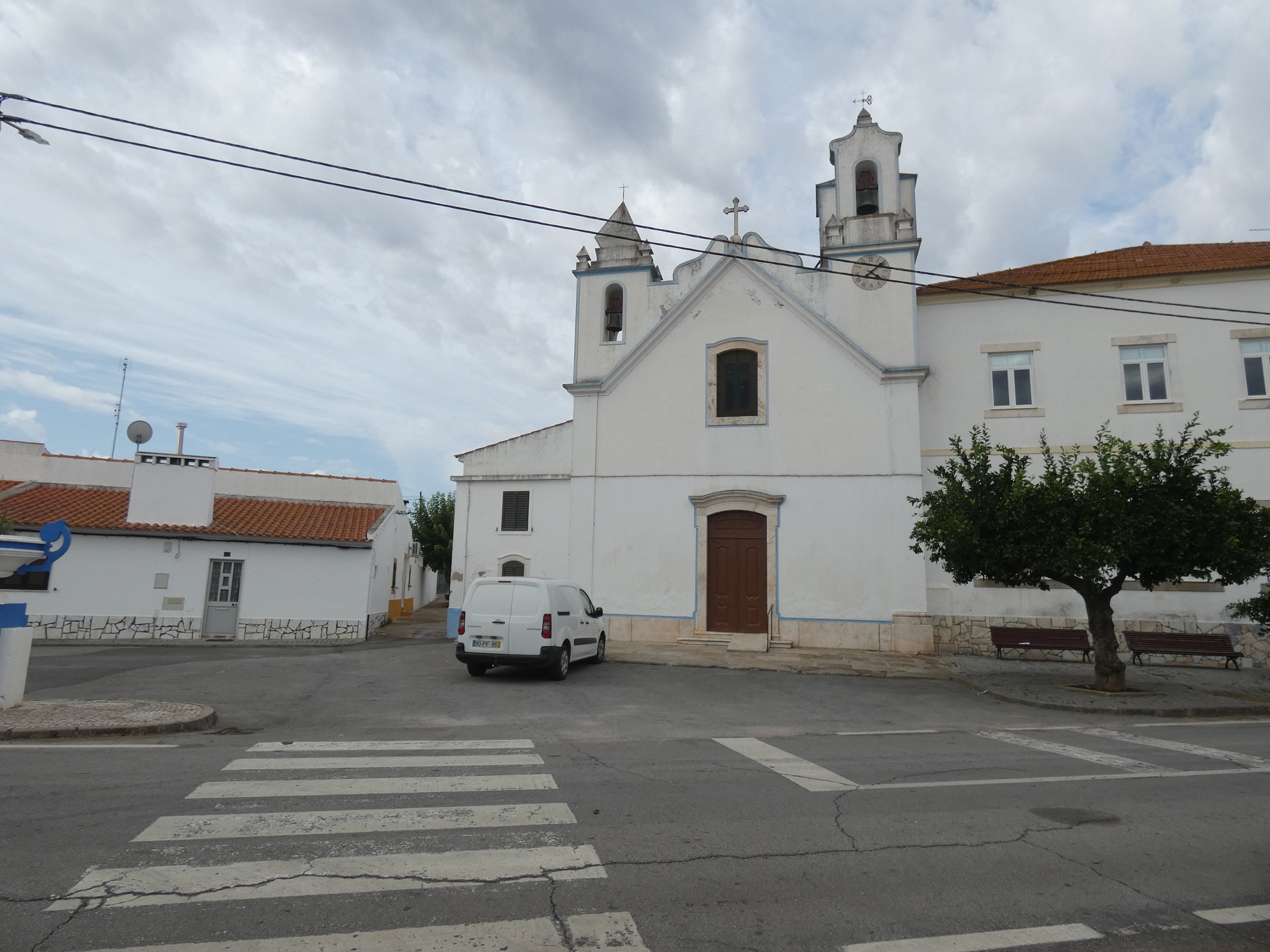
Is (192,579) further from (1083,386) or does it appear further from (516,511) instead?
(1083,386)

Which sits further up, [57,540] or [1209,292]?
[1209,292]

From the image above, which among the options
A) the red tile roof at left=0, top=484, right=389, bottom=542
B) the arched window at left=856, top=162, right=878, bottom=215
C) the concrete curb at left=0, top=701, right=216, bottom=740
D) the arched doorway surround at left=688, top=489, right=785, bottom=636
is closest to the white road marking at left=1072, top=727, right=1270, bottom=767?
the arched doorway surround at left=688, top=489, right=785, bottom=636

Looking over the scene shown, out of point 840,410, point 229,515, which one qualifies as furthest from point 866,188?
point 229,515

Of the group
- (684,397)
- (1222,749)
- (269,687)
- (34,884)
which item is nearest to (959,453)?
(1222,749)

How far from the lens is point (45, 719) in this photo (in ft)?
28.2

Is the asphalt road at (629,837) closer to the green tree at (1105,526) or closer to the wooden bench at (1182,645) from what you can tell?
the green tree at (1105,526)

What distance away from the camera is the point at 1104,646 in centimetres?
1334

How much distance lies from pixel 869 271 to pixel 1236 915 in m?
18.8

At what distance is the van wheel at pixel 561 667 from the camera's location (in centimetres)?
1397

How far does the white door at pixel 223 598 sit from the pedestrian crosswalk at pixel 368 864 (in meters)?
16.8

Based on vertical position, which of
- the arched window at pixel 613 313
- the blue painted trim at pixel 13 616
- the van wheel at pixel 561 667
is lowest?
the van wheel at pixel 561 667

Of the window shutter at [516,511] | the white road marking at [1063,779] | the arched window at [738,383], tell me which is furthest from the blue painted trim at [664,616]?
the white road marking at [1063,779]

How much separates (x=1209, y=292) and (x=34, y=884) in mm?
23946

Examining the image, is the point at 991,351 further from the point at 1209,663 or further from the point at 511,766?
the point at 511,766
